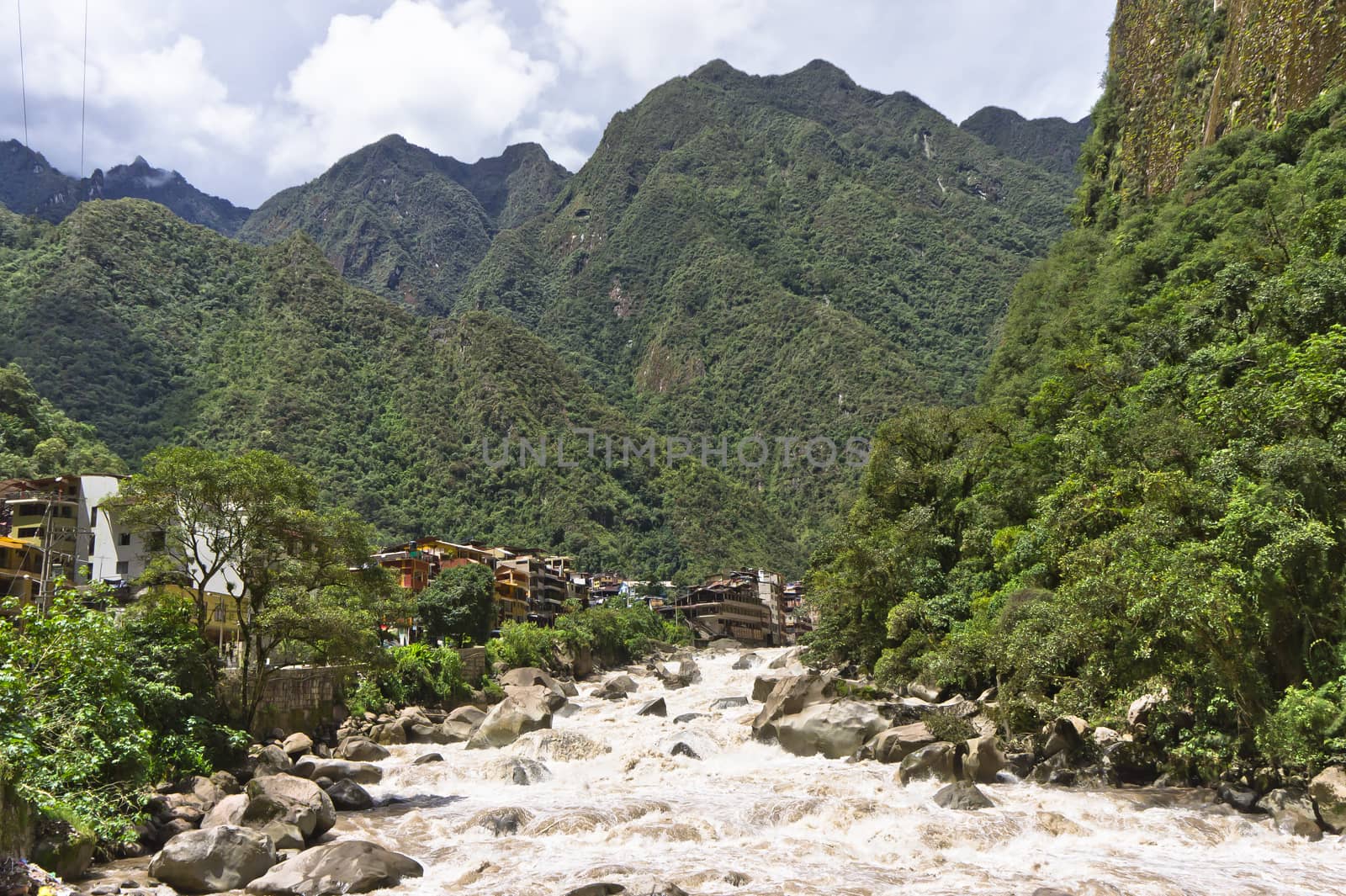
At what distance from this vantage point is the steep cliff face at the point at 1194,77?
150ft

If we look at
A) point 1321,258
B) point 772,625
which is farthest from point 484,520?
point 1321,258

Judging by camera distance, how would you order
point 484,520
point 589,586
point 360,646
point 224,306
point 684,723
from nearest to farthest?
point 360,646 → point 684,723 → point 589,586 → point 484,520 → point 224,306

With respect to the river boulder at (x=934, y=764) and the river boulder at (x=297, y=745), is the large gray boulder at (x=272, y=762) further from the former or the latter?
the river boulder at (x=934, y=764)

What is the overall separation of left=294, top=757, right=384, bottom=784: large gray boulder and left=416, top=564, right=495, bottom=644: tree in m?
29.3

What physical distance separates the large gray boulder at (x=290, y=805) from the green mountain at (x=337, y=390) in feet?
353

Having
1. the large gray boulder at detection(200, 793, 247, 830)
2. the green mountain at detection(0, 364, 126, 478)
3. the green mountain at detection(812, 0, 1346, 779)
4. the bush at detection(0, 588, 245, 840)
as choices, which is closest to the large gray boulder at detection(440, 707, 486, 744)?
the bush at detection(0, 588, 245, 840)

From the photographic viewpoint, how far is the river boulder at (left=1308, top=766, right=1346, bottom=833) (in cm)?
1750

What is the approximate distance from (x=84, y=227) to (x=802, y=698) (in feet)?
510

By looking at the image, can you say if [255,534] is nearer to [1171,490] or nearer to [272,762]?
[272,762]

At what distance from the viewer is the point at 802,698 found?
3462 cm

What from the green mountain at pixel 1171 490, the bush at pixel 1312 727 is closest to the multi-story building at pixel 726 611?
the green mountain at pixel 1171 490

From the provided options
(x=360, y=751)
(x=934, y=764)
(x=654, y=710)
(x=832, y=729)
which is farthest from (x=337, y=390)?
(x=934, y=764)

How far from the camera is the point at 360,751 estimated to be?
32.5 meters

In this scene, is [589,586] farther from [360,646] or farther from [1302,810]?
[1302,810]
